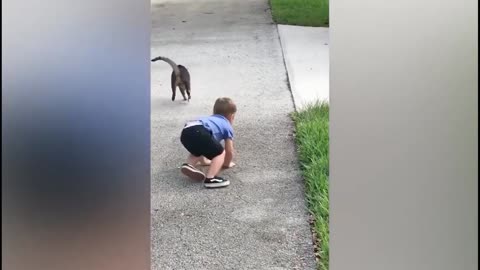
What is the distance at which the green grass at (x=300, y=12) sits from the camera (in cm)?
987

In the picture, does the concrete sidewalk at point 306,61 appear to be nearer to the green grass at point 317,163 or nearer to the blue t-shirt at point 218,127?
the green grass at point 317,163

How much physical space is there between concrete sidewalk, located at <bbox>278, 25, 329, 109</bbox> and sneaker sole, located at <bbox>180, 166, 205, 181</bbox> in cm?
162

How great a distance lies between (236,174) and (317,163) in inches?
24.6

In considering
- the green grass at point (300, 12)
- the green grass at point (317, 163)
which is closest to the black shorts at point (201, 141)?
the green grass at point (317, 163)

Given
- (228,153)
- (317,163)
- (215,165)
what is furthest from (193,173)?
(317,163)

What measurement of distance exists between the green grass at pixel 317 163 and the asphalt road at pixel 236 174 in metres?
0.07

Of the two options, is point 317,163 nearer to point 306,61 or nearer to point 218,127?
point 218,127
